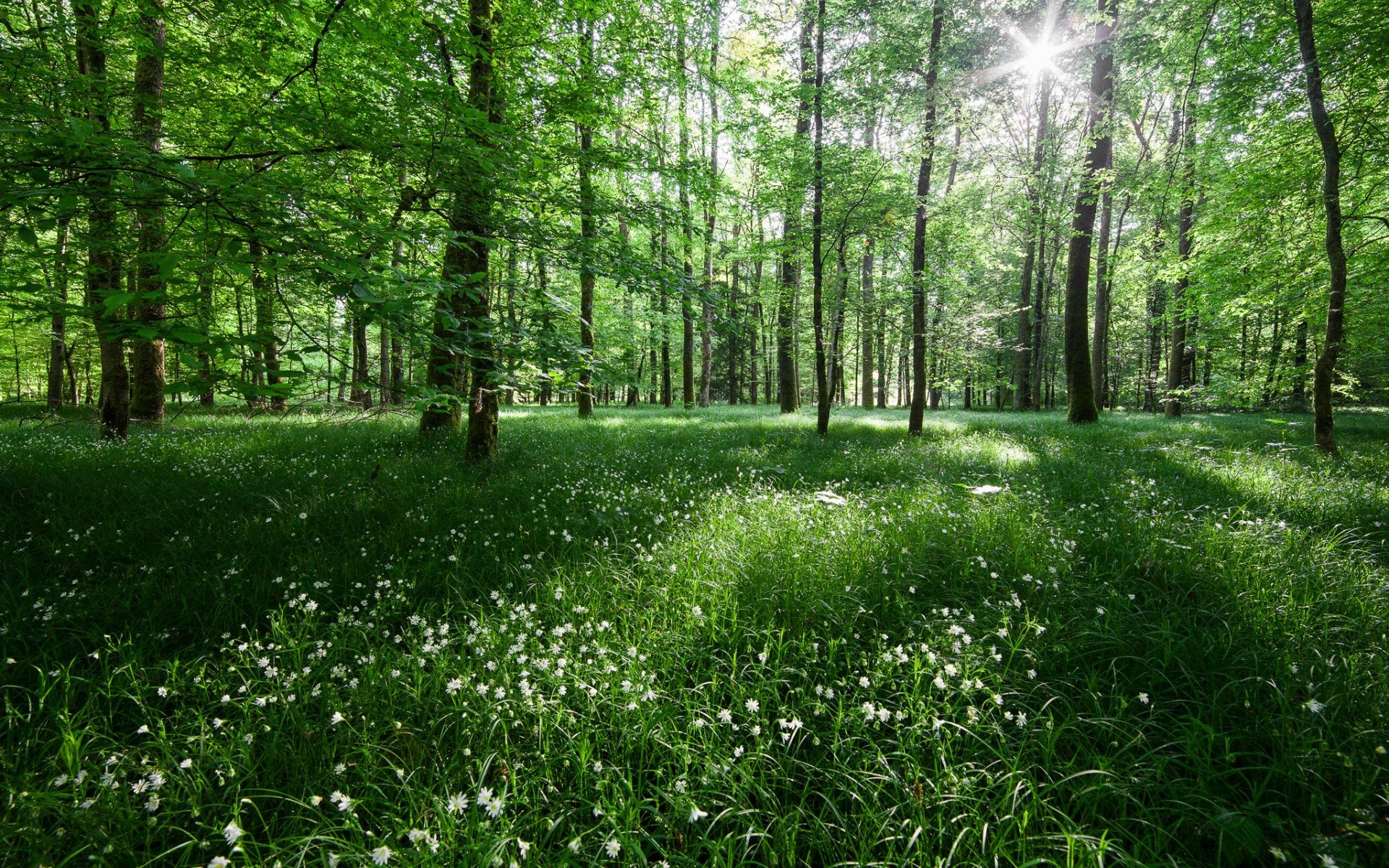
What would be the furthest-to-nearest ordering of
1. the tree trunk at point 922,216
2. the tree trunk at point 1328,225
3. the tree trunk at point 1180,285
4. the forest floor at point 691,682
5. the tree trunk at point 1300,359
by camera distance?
the tree trunk at point 1300,359, the tree trunk at point 1180,285, the tree trunk at point 922,216, the tree trunk at point 1328,225, the forest floor at point 691,682

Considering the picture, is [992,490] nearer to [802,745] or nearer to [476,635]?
[802,745]

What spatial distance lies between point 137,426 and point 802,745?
1624 centimetres

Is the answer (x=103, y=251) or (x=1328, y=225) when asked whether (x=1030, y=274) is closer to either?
(x=1328, y=225)

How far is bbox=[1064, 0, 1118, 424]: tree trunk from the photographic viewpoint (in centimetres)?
1066

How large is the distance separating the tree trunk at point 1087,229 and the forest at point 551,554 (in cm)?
167

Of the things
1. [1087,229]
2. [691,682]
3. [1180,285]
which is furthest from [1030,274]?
[691,682]

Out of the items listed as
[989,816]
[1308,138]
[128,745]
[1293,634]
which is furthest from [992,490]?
[1308,138]

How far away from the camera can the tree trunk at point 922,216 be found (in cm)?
967

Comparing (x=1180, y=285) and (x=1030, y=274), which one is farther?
(x=1030, y=274)

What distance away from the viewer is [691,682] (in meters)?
2.72

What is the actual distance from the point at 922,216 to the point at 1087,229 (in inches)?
267

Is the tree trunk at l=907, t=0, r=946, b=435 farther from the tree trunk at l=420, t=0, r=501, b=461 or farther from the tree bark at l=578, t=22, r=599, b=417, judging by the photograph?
the tree trunk at l=420, t=0, r=501, b=461

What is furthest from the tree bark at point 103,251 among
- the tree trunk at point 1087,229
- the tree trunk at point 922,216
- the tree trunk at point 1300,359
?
the tree trunk at point 1300,359

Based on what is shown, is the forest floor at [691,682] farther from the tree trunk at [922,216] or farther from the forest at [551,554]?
the tree trunk at [922,216]
